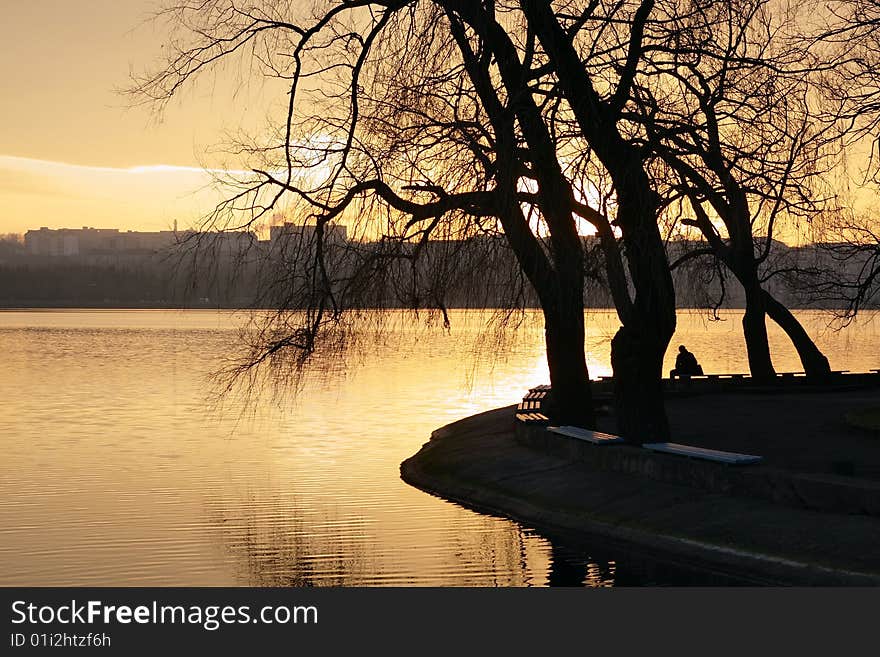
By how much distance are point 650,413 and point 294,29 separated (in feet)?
28.5

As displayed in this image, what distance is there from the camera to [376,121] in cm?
2116

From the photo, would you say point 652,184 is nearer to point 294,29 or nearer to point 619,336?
point 619,336

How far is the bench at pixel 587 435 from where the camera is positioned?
21.9 meters

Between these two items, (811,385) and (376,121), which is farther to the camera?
(811,385)

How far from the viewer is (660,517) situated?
1845 cm

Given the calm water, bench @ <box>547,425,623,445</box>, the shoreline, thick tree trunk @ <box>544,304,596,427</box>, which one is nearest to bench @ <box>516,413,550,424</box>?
thick tree trunk @ <box>544,304,596,427</box>

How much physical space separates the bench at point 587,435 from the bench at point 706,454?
3.60 feet

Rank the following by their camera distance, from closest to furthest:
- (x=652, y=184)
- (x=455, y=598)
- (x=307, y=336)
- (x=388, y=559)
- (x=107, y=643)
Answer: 1. (x=107, y=643)
2. (x=455, y=598)
3. (x=388, y=559)
4. (x=652, y=184)
5. (x=307, y=336)

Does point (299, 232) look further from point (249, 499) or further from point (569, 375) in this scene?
point (569, 375)

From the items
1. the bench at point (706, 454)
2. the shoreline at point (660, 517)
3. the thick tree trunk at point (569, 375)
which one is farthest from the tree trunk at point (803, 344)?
the bench at point (706, 454)

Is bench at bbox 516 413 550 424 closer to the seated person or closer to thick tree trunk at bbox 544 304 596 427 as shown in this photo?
thick tree trunk at bbox 544 304 596 427

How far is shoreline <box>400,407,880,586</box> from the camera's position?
1546cm

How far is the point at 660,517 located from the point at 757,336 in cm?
1999

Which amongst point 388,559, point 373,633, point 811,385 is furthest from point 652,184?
point 811,385
